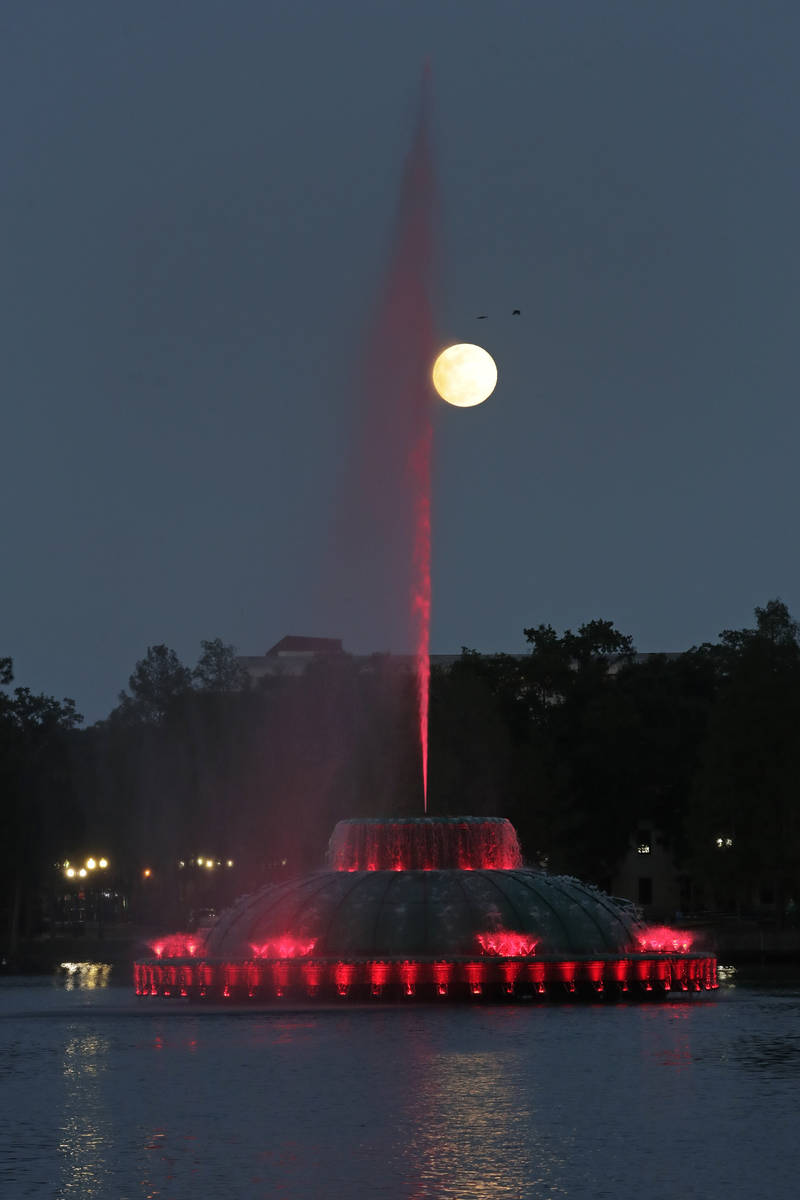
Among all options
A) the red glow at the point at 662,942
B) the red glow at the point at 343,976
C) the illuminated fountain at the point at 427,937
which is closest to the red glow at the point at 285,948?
the illuminated fountain at the point at 427,937

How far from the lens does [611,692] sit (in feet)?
361

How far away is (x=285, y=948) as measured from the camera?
49.0 m

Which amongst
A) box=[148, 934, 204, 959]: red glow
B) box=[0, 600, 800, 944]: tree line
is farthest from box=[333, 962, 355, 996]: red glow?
box=[0, 600, 800, 944]: tree line

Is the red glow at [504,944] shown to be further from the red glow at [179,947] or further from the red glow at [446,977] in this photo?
the red glow at [179,947]

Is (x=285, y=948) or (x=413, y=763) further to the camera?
(x=413, y=763)

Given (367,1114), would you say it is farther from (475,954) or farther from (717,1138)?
(475,954)

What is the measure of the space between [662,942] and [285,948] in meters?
10.6

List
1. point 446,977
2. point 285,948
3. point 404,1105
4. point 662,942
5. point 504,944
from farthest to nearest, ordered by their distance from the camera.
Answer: point 662,942, point 285,948, point 504,944, point 446,977, point 404,1105

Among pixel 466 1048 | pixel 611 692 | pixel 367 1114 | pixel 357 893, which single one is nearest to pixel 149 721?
pixel 611 692

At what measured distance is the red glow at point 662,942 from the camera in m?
51.4

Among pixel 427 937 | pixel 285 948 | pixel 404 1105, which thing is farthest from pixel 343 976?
pixel 404 1105

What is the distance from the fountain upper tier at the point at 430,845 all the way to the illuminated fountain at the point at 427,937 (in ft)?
0.08

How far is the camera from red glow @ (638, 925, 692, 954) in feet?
169

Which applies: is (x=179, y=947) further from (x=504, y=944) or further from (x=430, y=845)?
(x=504, y=944)
